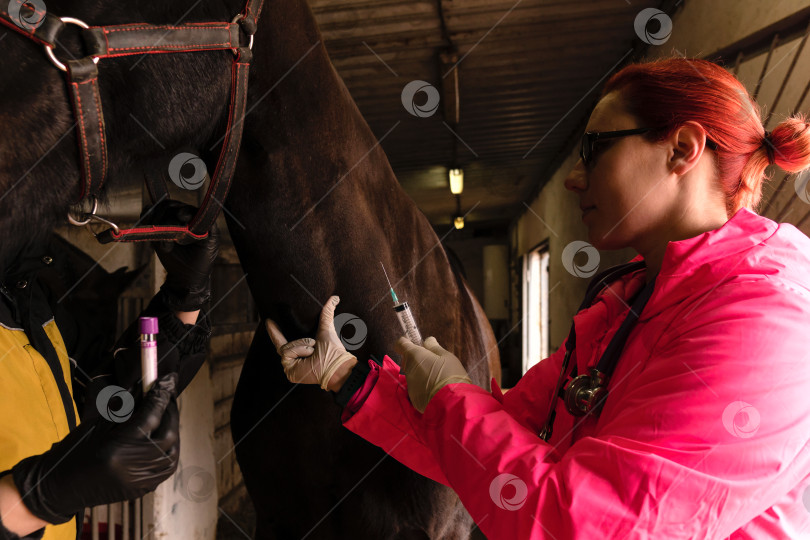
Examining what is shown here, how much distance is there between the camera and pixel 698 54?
7.80 ft

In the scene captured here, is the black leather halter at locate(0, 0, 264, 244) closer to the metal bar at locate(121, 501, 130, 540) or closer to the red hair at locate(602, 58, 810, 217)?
the red hair at locate(602, 58, 810, 217)

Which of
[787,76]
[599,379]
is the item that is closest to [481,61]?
[787,76]

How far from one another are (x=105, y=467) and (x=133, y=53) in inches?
27.6

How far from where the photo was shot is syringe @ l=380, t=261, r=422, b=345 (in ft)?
4.84

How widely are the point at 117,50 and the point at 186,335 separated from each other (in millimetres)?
859

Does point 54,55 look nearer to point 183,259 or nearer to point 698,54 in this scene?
point 183,259

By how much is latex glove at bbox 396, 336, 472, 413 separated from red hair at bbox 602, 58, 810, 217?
0.63 meters

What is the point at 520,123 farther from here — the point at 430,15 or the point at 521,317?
the point at 521,317

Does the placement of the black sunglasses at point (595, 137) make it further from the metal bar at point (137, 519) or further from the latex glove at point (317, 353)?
the metal bar at point (137, 519)

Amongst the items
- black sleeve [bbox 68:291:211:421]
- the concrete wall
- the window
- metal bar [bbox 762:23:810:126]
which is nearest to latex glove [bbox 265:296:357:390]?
black sleeve [bbox 68:291:211:421]

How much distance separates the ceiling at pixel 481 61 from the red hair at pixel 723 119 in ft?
9.11

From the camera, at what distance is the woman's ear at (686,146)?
3.32 ft

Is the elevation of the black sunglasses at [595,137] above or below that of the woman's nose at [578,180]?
above

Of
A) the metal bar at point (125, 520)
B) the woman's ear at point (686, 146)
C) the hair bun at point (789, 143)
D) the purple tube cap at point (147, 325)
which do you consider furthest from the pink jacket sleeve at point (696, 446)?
the metal bar at point (125, 520)
